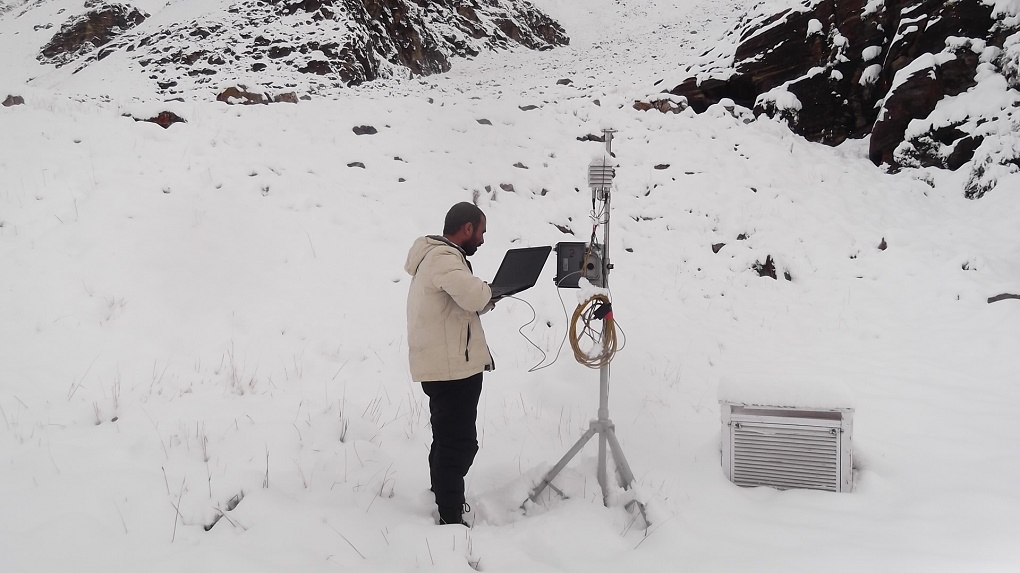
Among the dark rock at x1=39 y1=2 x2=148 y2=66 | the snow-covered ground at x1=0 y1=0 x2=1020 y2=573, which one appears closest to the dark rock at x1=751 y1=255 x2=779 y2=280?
the snow-covered ground at x1=0 y1=0 x2=1020 y2=573

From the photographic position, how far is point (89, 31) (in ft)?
80.7

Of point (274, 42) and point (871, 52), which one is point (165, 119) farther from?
point (274, 42)

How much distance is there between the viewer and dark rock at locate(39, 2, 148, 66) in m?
24.0

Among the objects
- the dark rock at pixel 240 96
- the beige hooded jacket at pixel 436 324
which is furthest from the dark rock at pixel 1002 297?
the dark rock at pixel 240 96

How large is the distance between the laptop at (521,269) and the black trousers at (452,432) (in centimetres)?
53

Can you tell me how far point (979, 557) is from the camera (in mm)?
2561

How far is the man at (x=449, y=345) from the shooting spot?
8.76ft

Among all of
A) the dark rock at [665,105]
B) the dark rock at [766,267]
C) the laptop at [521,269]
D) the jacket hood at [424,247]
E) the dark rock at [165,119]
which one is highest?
the dark rock at [665,105]

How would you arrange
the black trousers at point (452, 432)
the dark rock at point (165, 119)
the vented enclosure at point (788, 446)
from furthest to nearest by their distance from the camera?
the dark rock at point (165, 119), the vented enclosure at point (788, 446), the black trousers at point (452, 432)

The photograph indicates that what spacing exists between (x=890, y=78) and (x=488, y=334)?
903cm

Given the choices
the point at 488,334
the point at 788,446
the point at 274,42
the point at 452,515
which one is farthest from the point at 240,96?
the point at 788,446

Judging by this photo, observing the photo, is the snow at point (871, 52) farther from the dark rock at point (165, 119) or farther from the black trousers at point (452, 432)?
the dark rock at point (165, 119)

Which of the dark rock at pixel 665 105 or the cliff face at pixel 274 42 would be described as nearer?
the dark rock at pixel 665 105

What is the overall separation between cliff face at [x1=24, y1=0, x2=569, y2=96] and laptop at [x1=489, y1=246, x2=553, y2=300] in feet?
46.1
